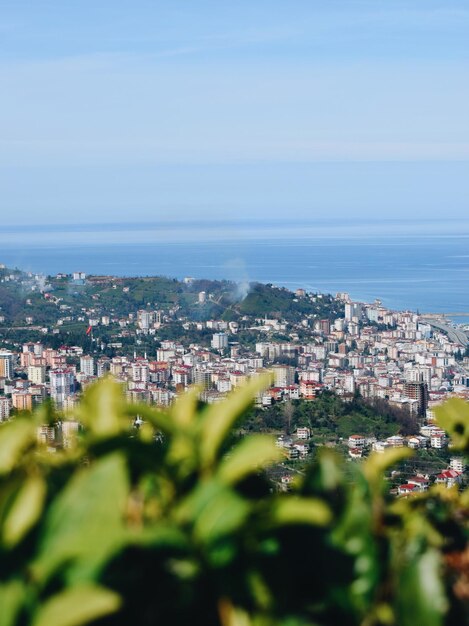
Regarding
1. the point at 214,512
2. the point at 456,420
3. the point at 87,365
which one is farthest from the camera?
the point at 87,365

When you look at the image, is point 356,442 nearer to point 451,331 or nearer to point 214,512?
point 214,512

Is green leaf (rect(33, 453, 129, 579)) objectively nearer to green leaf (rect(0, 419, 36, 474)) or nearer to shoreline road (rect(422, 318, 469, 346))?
green leaf (rect(0, 419, 36, 474))

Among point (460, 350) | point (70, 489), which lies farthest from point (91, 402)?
point (460, 350)

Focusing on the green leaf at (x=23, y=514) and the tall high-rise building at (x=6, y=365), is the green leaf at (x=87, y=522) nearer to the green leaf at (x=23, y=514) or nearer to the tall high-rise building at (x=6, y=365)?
the green leaf at (x=23, y=514)

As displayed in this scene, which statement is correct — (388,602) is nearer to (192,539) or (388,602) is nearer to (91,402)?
(192,539)

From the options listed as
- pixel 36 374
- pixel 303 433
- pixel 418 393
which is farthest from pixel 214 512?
pixel 36 374

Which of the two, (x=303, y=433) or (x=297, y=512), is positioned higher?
(x=297, y=512)

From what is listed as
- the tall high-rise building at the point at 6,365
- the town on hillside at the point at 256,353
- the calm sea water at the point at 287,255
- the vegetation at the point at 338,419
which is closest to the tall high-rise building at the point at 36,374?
the town on hillside at the point at 256,353
